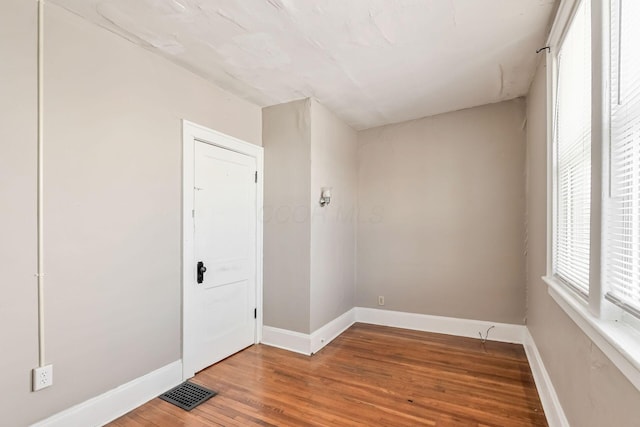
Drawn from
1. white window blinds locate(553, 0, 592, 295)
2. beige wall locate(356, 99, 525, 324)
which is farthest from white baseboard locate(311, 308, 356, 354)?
white window blinds locate(553, 0, 592, 295)

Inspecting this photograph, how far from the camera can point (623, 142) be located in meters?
1.12

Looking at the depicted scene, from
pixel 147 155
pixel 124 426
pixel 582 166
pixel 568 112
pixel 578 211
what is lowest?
pixel 124 426

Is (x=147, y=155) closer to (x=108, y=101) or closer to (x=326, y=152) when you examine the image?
(x=108, y=101)

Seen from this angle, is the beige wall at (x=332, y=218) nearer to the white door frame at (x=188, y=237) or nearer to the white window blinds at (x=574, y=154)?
the white door frame at (x=188, y=237)

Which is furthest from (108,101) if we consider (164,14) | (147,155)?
(164,14)

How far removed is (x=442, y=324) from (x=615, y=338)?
109 inches

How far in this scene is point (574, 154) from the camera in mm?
1719

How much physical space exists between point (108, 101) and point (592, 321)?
2926 millimetres

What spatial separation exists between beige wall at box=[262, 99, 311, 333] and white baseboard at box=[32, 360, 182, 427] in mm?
1128

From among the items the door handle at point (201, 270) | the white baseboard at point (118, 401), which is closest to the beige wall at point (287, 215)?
the door handle at point (201, 270)

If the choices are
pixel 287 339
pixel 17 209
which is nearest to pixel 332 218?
pixel 287 339

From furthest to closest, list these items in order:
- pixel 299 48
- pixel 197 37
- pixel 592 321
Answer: pixel 299 48 < pixel 197 37 < pixel 592 321

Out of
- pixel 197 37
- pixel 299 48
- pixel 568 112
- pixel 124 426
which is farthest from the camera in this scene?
pixel 299 48

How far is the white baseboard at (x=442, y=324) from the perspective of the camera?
3.32m
